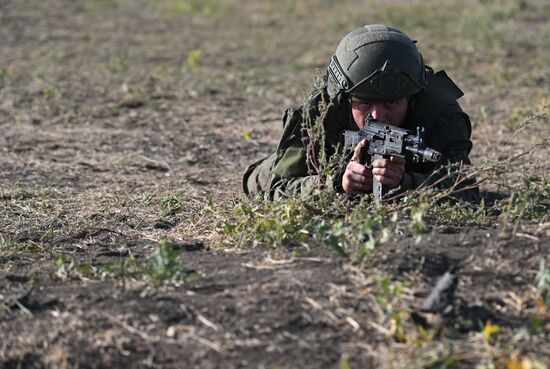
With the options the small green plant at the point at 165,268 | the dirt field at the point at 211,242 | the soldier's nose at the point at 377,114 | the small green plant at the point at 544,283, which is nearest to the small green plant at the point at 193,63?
the dirt field at the point at 211,242

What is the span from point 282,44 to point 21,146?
6.30 m

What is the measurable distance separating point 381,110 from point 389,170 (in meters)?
0.44

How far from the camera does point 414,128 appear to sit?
548 centimetres

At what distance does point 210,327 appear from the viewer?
3797 mm

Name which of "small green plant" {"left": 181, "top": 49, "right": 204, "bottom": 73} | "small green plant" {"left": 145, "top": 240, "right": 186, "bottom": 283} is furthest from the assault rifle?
"small green plant" {"left": 181, "top": 49, "right": 204, "bottom": 73}

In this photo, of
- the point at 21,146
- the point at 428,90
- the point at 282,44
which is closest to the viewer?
the point at 428,90

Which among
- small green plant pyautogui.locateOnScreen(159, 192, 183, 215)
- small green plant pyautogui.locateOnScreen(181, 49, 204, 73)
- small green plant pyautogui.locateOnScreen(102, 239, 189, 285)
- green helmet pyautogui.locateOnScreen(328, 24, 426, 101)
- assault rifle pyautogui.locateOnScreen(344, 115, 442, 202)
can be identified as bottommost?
small green plant pyautogui.locateOnScreen(181, 49, 204, 73)

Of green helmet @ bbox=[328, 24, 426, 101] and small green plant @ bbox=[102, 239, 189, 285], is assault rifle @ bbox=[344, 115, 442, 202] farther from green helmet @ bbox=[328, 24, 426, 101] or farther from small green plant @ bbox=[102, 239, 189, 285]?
small green plant @ bbox=[102, 239, 189, 285]

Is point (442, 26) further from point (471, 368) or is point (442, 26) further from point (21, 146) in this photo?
point (471, 368)

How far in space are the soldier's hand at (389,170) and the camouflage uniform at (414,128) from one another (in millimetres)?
267

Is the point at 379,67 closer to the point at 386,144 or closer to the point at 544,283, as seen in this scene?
the point at 386,144

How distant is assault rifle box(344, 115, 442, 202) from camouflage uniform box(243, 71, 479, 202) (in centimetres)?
22

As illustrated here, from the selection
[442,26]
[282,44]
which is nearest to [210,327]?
[282,44]

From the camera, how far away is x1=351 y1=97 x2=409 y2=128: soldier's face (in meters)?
5.25
